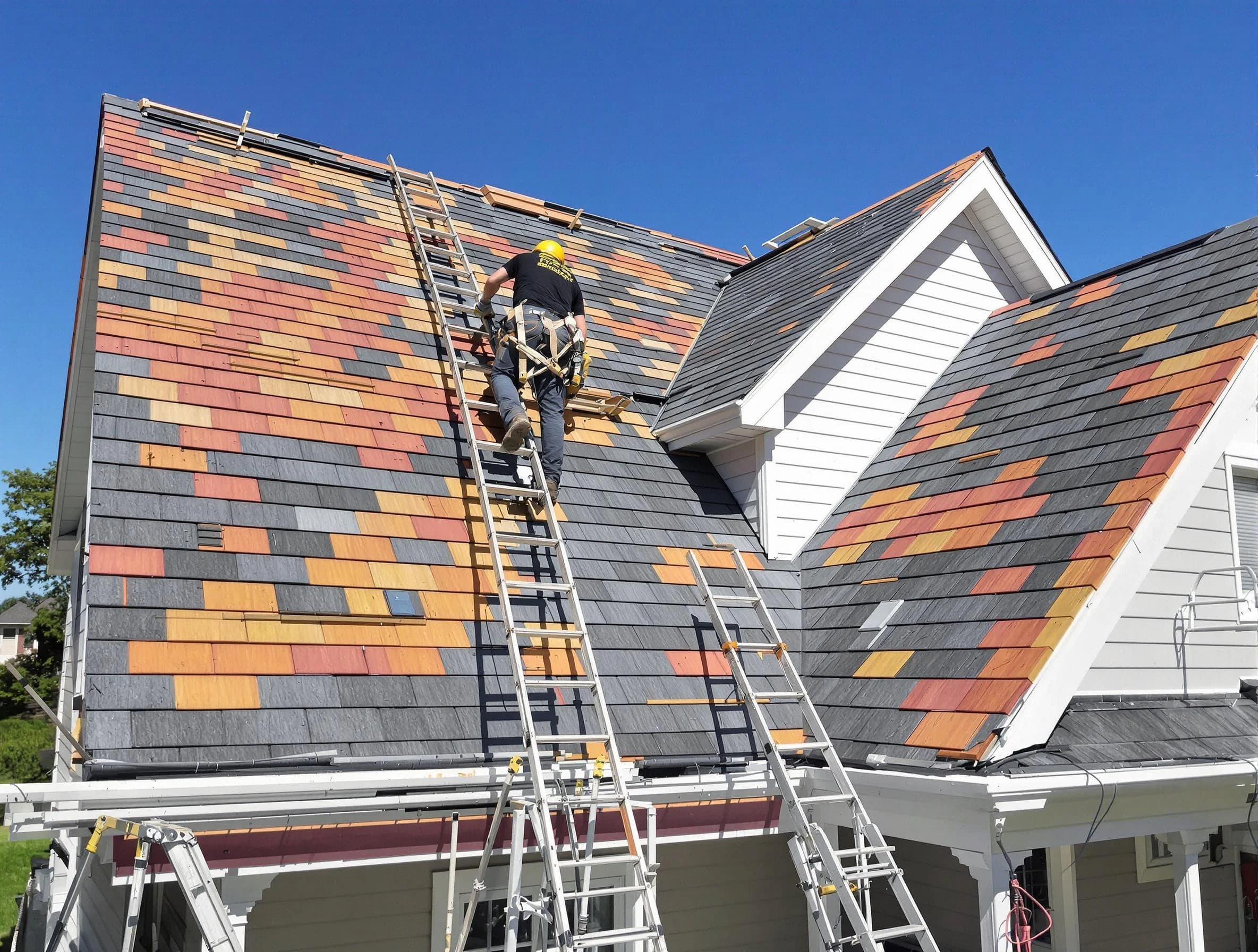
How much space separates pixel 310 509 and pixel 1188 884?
5979 mm

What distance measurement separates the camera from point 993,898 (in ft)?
15.9

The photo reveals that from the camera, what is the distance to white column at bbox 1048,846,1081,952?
7.48 m

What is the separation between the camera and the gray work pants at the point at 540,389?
261 inches

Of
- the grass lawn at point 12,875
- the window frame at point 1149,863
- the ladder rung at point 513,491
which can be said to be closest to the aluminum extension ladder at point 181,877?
the ladder rung at point 513,491

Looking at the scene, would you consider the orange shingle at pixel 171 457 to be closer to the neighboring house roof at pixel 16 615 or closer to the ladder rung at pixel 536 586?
the ladder rung at pixel 536 586

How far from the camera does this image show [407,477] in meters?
6.34

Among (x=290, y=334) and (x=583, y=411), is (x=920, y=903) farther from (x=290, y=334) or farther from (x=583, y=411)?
(x=290, y=334)

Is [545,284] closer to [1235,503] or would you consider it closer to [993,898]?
[993,898]

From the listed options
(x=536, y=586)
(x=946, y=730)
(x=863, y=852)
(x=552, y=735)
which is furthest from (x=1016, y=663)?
(x=536, y=586)

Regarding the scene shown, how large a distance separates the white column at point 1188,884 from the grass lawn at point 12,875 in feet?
37.5

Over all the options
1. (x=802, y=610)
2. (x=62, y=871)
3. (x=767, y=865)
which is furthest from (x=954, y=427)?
(x=62, y=871)

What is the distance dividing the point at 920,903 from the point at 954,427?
4224 mm

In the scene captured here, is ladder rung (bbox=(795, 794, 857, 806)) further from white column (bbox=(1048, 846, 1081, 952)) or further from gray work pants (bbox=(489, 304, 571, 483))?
white column (bbox=(1048, 846, 1081, 952))

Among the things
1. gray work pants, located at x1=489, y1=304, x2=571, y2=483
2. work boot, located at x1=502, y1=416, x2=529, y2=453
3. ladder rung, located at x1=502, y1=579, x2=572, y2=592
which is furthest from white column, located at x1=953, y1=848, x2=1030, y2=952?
work boot, located at x1=502, y1=416, x2=529, y2=453
